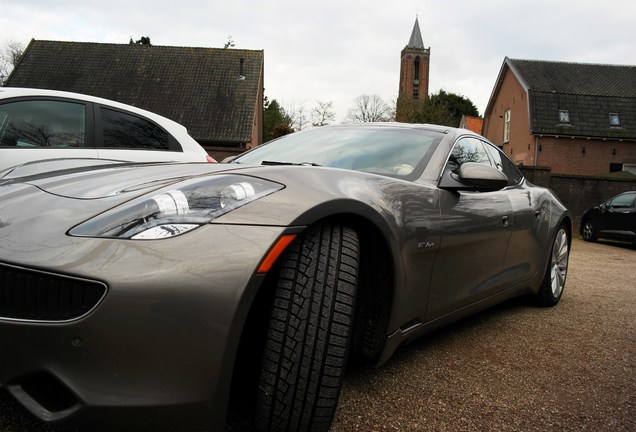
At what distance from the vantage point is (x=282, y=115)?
153 feet

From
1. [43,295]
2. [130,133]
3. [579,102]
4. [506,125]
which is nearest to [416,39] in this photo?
[506,125]

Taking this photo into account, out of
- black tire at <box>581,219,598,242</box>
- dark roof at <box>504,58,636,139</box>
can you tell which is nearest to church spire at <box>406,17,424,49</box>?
dark roof at <box>504,58,636,139</box>

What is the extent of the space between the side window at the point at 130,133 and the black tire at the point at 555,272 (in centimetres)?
348

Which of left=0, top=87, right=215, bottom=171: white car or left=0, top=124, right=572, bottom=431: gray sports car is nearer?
left=0, top=124, right=572, bottom=431: gray sports car

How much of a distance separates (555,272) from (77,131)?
4.11 m

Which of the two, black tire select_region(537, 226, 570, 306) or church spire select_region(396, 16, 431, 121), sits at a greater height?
church spire select_region(396, 16, 431, 121)

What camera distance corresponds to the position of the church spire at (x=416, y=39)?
66812 millimetres

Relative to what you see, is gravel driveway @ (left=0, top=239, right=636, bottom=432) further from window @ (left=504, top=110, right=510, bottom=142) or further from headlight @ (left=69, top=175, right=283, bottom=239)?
window @ (left=504, top=110, right=510, bottom=142)

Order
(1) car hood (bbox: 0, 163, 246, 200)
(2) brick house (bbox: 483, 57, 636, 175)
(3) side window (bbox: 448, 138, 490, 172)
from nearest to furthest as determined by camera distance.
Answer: (1) car hood (bbox: 0, 163, 246, 200) → (3) side window (bbox: 448, 138, 490, 172) → (2) brick house (bbox: 483, 57, 636, 175)

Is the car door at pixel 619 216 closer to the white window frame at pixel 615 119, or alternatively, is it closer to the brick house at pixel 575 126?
the brick house at pixel 575 126

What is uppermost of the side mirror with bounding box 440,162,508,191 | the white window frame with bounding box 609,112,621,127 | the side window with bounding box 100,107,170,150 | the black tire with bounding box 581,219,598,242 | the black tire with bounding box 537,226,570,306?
the white window frame with bounding box 609,112,621,127

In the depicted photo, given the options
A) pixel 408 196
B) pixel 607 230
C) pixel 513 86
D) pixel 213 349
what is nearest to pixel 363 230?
pixel 408 196

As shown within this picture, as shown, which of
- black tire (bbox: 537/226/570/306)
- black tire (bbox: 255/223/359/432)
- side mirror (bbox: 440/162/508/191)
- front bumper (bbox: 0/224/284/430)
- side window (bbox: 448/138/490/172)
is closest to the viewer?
front bumper (bbox: 0/224/284/430)

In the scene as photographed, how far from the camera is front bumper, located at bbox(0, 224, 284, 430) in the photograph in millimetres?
1211
